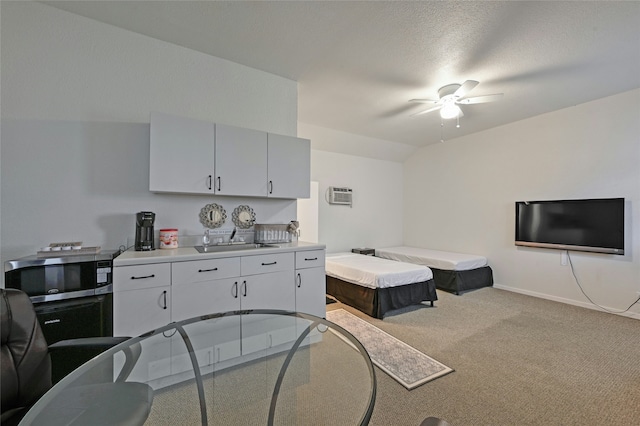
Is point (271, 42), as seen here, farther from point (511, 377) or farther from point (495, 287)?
point (495, 287)

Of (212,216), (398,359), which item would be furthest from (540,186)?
(212,216)

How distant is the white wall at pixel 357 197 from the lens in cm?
525

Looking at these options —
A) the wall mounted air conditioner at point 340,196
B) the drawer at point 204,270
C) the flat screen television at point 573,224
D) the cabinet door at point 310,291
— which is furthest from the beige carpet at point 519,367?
the wall mounted air conditioner at point 340,196

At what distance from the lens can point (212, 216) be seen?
256cm

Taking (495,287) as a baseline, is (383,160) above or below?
above

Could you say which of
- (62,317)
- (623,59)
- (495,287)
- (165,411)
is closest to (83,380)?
(165,411)

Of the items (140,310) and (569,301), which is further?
(569,301)

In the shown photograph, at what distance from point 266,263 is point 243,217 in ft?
2.51

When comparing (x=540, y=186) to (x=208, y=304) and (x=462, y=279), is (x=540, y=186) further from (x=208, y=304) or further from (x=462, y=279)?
(x=208, y=304)

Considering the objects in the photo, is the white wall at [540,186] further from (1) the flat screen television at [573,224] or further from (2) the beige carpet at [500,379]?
(2) the beige carpet at [500,379]

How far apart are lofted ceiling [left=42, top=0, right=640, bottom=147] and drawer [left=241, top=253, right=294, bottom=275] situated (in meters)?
1.94

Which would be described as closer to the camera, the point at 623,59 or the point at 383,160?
the point at 623,59

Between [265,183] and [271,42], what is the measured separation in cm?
129

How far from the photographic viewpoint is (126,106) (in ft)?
7.23
